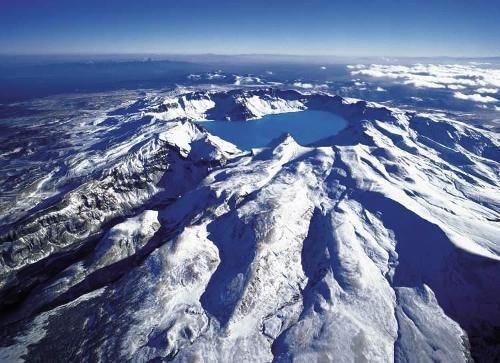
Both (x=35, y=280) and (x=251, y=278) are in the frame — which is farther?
(x=35, y=280)

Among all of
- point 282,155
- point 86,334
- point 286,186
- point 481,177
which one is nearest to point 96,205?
point 86,334

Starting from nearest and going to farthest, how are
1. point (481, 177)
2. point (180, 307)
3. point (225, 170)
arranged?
point (180, 307)
point (225, 170)
point (481, 177)

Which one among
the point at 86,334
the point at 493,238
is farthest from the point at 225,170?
the point at 493,238

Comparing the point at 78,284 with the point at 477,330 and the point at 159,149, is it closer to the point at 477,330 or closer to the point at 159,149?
the point at 159,149

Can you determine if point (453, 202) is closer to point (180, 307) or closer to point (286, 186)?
point (286, 186)

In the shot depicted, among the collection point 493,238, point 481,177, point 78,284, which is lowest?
point 481,177

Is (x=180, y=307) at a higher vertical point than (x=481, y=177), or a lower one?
higher

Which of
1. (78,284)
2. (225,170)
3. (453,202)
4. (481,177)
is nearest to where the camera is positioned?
(78,284)
